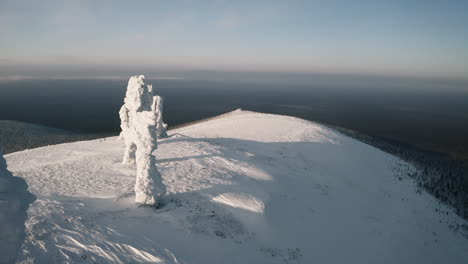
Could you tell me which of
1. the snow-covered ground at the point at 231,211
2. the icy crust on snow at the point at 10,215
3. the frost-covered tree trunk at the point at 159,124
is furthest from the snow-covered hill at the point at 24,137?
the icy crust on snow at the point at 10,215

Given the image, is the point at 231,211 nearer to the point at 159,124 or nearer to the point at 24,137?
the point at 159,124

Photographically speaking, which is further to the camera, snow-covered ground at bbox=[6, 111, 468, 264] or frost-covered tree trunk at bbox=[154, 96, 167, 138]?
frost-covered tree trunk at bbox=[154, 96, 167, 138]

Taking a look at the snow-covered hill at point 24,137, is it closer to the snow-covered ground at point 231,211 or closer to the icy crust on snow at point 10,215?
the snow-covered ground at point 231,211

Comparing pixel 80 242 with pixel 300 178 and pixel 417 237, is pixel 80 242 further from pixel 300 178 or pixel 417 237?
pixel 417 237

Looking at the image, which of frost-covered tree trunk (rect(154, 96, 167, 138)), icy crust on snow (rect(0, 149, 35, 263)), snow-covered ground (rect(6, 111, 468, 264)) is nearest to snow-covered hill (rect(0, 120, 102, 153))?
snow-covered ground (rect(6, 111, 468, 264))

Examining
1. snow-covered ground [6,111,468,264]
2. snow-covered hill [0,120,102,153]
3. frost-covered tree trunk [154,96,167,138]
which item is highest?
frost-covered tree trunk [154,96,167,138]

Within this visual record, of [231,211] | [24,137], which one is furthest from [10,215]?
[24,137]

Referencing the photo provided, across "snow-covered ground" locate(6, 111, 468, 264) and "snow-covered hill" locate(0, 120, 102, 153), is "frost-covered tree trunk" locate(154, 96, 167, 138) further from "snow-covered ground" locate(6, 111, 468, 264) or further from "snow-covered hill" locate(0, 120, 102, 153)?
"snow-covered hill" locate(0, 120, 102, 153)
